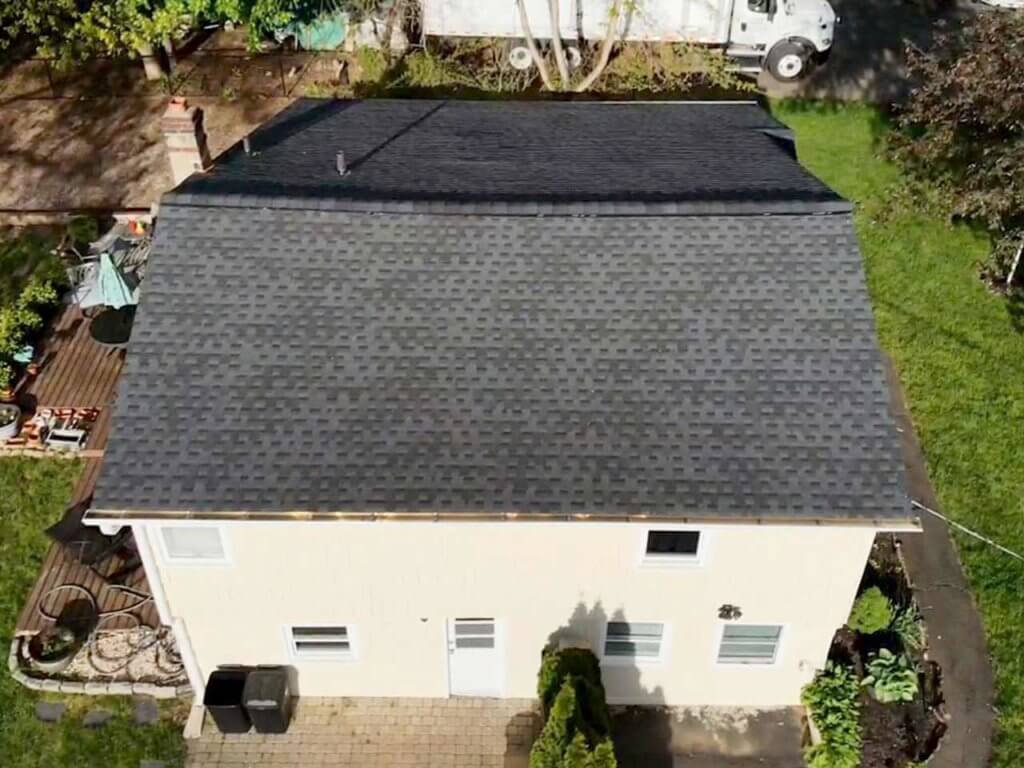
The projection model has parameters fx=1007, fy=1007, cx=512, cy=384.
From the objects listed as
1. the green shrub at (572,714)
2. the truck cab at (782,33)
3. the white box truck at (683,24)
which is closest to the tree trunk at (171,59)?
the white box truck at (683,24)

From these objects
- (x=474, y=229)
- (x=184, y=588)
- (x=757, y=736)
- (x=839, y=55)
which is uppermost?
(x=474, y=229)

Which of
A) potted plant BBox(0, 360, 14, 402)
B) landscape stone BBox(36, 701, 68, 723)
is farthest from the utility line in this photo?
potted plant BBox(0, 360, 14, 402)

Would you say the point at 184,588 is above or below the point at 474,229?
below

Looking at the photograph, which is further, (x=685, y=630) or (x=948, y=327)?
(x=948, y=327)

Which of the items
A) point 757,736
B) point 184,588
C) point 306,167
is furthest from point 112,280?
point 757,736

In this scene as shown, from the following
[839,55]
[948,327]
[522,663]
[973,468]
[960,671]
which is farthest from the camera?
[839,55]

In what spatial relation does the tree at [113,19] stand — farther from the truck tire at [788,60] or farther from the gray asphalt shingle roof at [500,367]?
the gray asphalt shingle roof at [500,367]

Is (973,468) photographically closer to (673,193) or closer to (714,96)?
(673,193)
